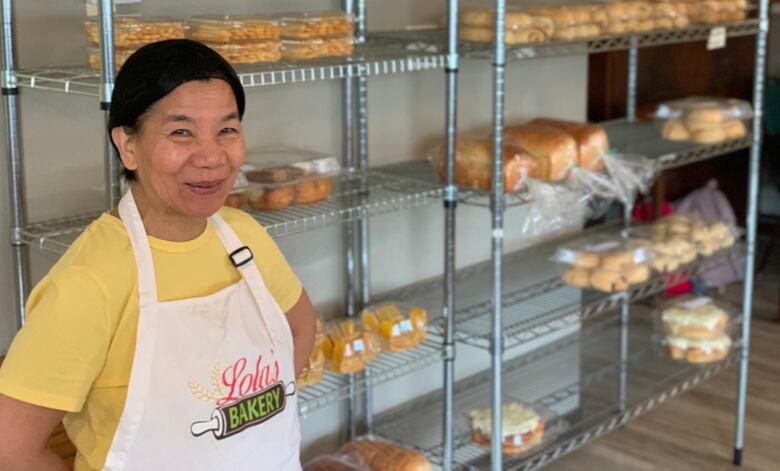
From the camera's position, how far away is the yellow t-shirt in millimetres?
1357

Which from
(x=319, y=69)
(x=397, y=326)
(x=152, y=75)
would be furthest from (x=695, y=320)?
(x=152, y=75)

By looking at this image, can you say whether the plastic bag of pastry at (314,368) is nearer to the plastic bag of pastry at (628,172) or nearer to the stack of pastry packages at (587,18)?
the stack of pastry packages at (587,18)

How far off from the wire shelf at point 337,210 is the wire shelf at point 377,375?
0.37 m

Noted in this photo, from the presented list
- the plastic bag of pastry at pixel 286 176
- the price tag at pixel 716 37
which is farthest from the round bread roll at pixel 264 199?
the price tag at pixel 716 37

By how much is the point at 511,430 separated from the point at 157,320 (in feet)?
5.07

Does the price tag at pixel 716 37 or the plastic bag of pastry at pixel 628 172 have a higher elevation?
the price tag at pixel 716 37

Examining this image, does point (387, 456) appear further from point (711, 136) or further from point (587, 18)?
point (711, 136)

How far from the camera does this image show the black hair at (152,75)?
1404 millimetres

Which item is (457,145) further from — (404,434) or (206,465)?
(206,465)

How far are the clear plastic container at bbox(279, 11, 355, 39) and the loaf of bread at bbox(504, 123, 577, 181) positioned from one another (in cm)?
65

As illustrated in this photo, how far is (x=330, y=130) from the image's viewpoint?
2566mm

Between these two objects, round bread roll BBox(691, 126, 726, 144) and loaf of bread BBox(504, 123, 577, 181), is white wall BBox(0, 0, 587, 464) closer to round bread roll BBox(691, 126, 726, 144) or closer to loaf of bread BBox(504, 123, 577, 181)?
loaf of bread BBox(504, 123, 577, 181)

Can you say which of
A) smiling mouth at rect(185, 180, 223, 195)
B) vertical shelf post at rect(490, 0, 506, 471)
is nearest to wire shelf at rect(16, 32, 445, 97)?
vertical shelf post at rect(490, 0, 506, 471)

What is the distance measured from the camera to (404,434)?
2.81 metres
